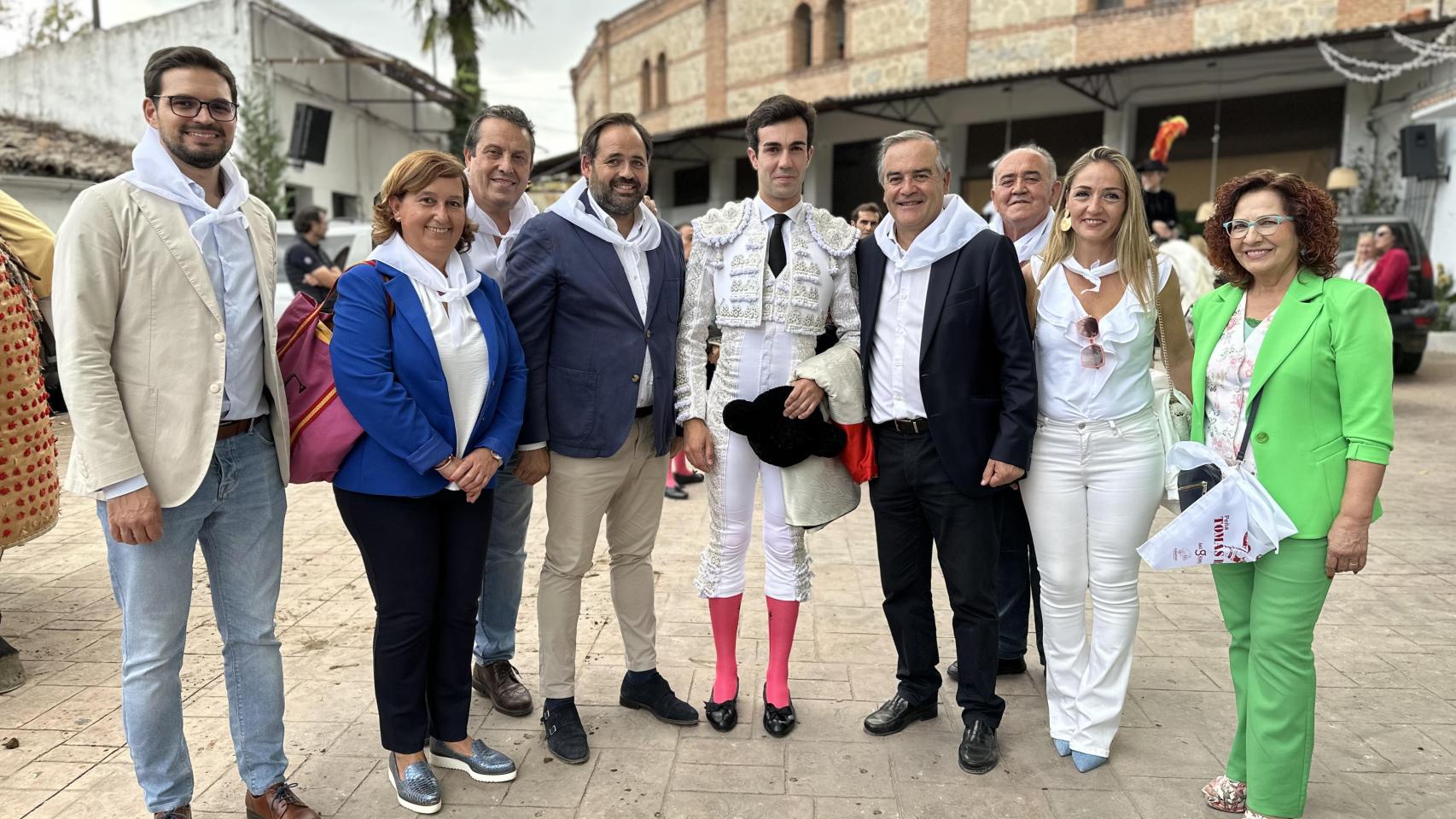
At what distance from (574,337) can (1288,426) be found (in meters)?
2.23

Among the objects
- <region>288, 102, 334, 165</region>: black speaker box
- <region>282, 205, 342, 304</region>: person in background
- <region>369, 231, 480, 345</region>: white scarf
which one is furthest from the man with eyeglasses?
<region>288, 102, 334, 165</region>: black speaker box

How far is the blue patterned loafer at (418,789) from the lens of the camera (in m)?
2.81

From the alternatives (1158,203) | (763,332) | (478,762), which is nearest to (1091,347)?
(763,332)

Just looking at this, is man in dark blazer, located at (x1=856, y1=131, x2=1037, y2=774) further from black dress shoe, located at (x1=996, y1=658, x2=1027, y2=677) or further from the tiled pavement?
black dress shoe, located at (x1=996, y1=658, x2=1027, y2=677)

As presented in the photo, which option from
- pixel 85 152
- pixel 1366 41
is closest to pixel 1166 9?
pixel 1366 41

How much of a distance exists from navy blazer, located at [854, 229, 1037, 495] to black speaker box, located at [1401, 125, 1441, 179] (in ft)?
45.7

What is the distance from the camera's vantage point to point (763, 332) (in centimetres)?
329

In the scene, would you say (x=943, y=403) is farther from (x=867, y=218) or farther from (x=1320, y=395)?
(x=867, y=218)

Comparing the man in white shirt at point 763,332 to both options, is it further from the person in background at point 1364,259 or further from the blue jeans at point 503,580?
the person in background at point 1364,259

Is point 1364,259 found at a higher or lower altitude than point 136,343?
higher

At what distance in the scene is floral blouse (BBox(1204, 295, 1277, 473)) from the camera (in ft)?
8.91

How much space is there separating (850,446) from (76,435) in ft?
7.62

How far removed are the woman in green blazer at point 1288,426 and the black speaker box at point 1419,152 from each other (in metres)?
13.7

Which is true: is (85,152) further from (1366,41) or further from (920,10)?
(1366,41)
